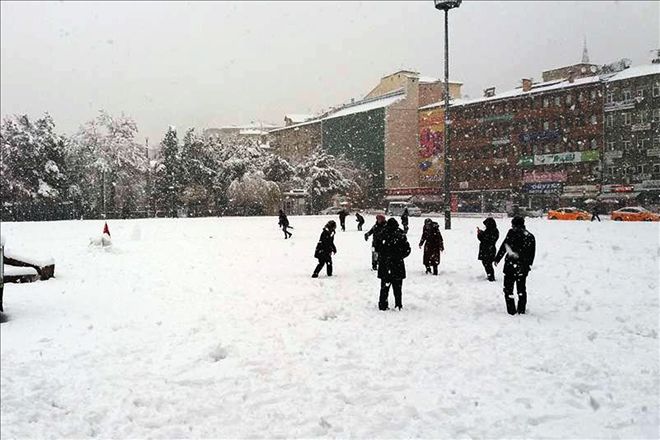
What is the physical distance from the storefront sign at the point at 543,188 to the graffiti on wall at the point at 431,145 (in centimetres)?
1255

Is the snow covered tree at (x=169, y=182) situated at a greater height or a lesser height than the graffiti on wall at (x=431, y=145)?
lesser

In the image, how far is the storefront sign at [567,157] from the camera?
6450cm

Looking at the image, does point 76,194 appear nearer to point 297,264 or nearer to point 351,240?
point 351,240

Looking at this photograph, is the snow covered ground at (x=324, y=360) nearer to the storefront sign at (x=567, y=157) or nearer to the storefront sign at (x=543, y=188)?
the storefront sign at (x=567, y=157)

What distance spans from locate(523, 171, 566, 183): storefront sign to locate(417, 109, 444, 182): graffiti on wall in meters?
12.1

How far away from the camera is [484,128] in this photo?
7512 cm

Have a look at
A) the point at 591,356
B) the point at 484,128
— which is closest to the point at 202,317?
the point at 591,356

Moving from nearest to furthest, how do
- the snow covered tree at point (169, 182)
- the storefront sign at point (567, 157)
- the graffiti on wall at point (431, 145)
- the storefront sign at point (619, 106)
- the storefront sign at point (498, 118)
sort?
the storefront sign at point (619, 106), the storefront sign at point (567, 157), the snow covered tree at point (169, 182), the storefront sign at point (498, 118), the graffiti on wall at point (431, 145)

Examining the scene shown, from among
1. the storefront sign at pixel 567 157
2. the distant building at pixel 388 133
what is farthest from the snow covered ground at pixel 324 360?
the distant building at pixel 388 133

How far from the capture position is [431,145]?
80.0 m

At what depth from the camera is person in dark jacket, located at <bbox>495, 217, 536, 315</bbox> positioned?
995 centimetres

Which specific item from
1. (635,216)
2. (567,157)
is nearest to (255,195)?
(567,157)

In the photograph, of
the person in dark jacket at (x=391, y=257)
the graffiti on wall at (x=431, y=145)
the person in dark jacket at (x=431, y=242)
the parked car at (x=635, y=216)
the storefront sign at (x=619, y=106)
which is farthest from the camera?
the graffiti on wall at (x=431, y=145)

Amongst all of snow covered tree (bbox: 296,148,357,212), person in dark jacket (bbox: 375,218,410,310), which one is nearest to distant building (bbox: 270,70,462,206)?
snow covered tree (bbox: 296,148,357,212)
